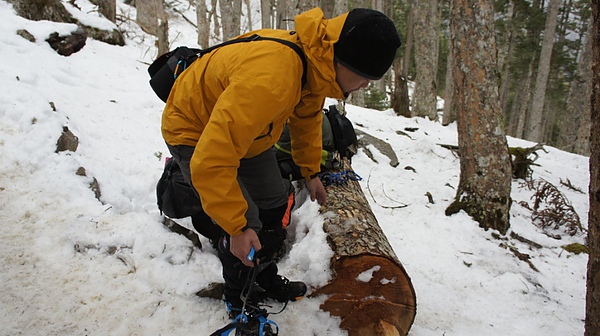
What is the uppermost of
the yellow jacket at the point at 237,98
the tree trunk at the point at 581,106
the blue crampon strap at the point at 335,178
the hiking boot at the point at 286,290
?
the yellow jacket at the point at 237,98

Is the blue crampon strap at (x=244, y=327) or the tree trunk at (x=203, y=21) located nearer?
the blue crampon strap at (x=244, y=327)

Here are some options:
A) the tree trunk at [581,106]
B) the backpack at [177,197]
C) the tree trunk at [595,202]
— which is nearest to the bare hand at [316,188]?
the backpack at [177,197]

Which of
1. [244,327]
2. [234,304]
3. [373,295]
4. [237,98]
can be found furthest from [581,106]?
[237,98]

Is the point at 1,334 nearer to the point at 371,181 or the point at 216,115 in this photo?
the point at 216,115

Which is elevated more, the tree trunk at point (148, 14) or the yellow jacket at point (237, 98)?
the tree trunk at point (148, 14)

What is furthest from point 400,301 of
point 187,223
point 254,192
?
point 187,223

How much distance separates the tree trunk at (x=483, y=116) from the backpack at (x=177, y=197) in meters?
3.49

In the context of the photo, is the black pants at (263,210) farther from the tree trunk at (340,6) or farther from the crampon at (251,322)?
the tree trunk at (340,6)

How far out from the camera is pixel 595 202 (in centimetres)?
195

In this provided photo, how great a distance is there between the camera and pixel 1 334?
75.6 inches

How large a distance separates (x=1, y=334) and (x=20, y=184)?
1.41 m

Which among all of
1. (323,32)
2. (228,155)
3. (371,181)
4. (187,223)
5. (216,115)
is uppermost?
(323,32)

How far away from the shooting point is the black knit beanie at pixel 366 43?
1620 millimetres

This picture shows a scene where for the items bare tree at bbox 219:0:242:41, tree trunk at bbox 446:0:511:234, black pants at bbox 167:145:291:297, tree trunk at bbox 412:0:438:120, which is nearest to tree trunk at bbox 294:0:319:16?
tree trunk at bbox 446:0:511:234
